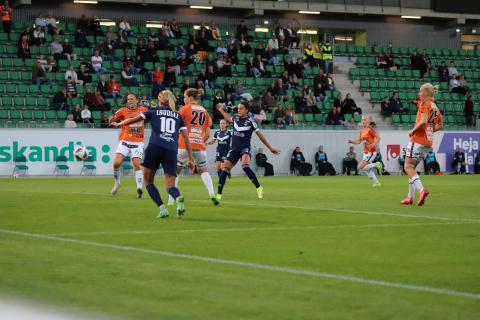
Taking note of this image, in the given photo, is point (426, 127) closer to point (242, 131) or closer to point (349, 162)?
point (242, 131)

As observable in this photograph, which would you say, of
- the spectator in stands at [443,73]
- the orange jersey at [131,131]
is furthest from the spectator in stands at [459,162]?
the orange jersey at [131,131]

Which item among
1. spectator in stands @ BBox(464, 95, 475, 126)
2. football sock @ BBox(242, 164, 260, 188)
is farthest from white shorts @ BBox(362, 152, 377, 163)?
spectator in stands @ BBox(464, 95, 475, 126)

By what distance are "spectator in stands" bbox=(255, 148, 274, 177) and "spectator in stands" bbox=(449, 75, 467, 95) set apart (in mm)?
13952

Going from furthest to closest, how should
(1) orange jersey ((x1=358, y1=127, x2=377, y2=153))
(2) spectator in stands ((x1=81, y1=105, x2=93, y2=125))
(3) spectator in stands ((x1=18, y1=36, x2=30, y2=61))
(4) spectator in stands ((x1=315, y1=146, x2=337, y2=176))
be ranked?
1. (4) spectator in stands ((x1=315, y1=146, x2=337, y2=176))
2. (3) spectator in stands ((x1=18, y1=36, x2=30, y2=61))
3. (2) spectator in stands ((x1=81, y1=105, x2=93, y2=125))
4. (1) orange jersey ((x1=358, y1=127, x2=377, y2=153))

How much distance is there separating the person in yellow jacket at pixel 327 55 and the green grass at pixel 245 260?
32138mm

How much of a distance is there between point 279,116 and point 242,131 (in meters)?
20.8

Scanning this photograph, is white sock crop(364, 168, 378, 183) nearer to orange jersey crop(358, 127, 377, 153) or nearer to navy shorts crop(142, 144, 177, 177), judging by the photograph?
orange jersey crop(358, 127, 377, 153)

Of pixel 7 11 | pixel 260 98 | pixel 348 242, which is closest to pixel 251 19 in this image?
pixel 260 98

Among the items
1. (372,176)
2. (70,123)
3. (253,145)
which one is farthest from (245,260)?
(253,145)

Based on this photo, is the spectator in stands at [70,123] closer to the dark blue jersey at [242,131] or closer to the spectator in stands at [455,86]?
the dark blue jersey at [242,131]

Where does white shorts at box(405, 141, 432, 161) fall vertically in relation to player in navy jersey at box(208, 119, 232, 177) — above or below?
above

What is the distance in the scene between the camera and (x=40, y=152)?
3778 centimetres

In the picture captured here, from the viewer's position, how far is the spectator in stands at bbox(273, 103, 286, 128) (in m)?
42.6

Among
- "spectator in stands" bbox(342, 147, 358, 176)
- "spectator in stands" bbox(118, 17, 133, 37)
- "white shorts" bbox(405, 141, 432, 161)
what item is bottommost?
"spectator in stands" bbox(342, 147, 358, 176)
